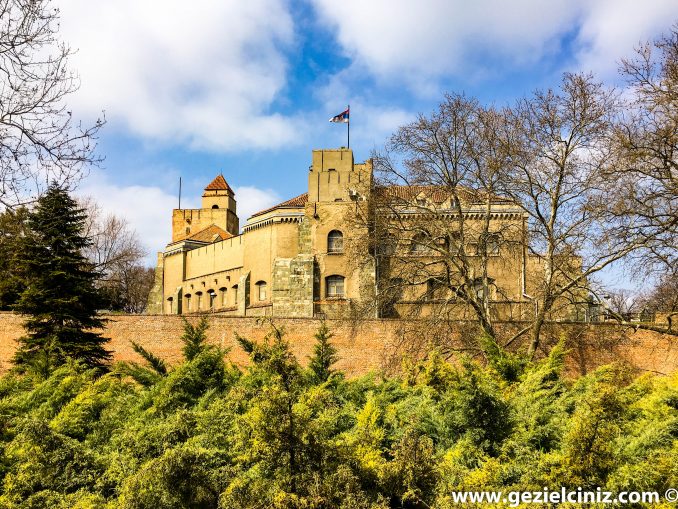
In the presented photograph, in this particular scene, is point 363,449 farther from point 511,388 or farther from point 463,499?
point 511,388

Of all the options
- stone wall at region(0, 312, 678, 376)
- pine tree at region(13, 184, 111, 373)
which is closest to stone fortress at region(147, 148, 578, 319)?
stone wall at region(0, 312, 678, 376)

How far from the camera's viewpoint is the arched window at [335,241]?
32.5m


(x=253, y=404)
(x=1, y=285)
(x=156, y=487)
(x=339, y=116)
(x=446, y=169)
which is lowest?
A: (x=156, y=487)

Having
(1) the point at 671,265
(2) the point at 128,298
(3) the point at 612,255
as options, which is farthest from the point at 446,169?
(2) the point at 128,298

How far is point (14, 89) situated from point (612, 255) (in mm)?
16120

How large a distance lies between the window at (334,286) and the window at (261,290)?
5.46 metres

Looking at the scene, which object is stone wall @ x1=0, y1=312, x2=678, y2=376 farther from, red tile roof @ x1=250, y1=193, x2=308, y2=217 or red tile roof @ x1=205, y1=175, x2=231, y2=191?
red tile roof @ x1=205, y1=175, x2=231, y2=191

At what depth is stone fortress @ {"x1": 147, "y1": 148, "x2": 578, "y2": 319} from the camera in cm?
2765

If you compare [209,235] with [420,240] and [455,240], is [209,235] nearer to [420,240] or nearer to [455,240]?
[420,240]

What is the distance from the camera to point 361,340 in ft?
77.3

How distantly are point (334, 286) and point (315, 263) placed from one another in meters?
1.46

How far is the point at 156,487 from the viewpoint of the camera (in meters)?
6.20

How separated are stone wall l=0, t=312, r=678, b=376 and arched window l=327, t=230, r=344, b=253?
8762 mm

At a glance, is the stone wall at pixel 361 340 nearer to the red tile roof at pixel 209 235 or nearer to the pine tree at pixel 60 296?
the pine tree at pixel 60 296
